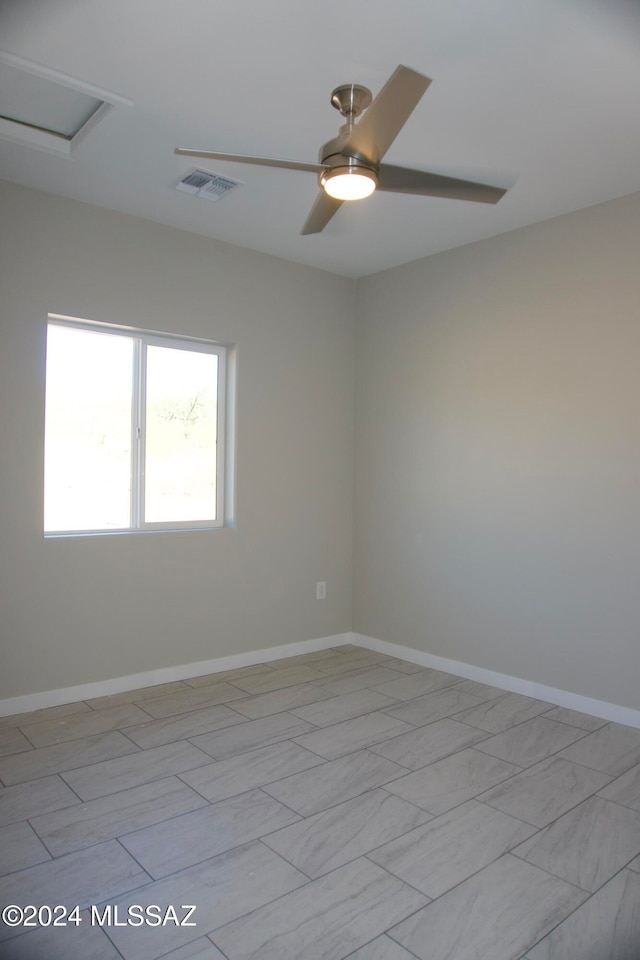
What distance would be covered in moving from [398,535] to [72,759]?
230 centimetres

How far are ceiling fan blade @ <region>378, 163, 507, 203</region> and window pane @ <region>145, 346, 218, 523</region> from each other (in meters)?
1.95

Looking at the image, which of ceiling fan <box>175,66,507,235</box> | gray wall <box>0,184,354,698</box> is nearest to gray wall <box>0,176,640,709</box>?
gray wall <box>0,184,354,698</box>

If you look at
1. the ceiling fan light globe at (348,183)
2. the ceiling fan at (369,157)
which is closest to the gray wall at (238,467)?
the ceiling fan at (369,157)

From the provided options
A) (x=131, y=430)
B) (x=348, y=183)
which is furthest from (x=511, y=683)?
(x=348, y=183)

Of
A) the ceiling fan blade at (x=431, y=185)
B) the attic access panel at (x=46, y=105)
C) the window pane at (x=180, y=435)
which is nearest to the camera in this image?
the ceiling fan blade at (x=431, y=185)

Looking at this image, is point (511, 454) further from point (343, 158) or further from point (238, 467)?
point (343, 158)

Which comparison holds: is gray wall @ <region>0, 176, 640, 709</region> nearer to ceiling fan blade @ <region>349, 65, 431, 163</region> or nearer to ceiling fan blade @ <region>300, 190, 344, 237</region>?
ceiling fan blade @ <region>300, 190, 344, 237</region>

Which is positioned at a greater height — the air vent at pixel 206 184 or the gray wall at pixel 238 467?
the air vent at pixel 206 184

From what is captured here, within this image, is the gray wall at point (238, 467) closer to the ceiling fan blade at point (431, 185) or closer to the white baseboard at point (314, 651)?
the white baseboard at point (314, 651)

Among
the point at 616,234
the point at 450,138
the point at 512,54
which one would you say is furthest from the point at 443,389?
the point at 512,54

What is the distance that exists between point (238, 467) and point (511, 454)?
1568 millimetres

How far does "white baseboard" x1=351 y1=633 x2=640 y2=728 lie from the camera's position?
123 inches

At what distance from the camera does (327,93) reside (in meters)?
2.30

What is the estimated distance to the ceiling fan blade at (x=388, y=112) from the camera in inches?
66.5
